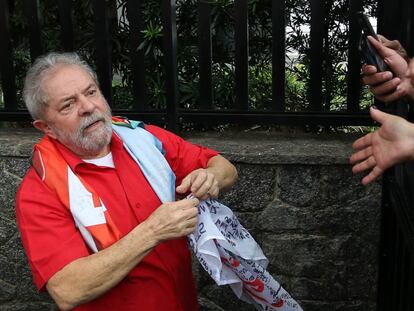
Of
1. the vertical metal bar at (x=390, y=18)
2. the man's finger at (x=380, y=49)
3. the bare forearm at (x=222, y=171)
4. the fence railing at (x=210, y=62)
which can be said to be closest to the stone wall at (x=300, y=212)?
the fence railing at (x=210, y=62)

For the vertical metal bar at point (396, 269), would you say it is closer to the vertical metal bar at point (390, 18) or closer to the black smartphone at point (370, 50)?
the black smartphone at point (370, 50)

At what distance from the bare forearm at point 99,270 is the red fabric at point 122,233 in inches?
1.7

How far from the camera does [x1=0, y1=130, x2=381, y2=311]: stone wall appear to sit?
289 centimetres

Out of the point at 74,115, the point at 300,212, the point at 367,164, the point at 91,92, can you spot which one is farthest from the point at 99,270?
the point at 300,212

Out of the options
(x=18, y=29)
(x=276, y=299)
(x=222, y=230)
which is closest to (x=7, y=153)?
(x=18, y=29)

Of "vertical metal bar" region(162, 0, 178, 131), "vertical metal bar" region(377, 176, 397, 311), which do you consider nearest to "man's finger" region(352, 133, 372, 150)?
"vertical metal bar" region(377, 176, 397, 311)

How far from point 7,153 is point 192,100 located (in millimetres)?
1104

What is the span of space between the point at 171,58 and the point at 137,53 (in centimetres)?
24

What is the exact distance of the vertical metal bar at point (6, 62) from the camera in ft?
10.7

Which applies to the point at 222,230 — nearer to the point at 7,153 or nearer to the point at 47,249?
the point at 47,249

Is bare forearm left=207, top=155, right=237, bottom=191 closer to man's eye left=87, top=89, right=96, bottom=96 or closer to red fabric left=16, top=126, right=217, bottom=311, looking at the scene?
red fabric left=16, top=126, right=217, bottom=311

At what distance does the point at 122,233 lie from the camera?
2.08 m

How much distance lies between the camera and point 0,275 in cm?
327

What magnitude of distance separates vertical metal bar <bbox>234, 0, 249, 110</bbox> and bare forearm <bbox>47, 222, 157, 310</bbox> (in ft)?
4.46
